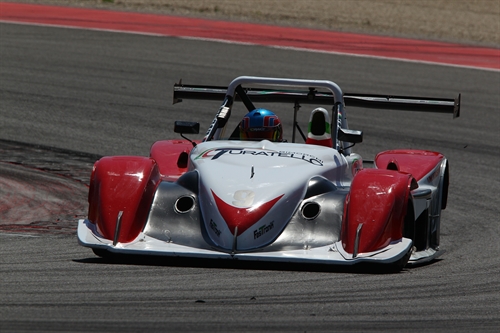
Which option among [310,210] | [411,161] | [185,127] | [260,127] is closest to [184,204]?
[310,210]

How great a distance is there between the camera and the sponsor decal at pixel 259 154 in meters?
8.02

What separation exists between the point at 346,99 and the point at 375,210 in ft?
9.42

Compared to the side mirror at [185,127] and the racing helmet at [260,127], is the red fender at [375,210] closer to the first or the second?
the racing helmet at [260,127]

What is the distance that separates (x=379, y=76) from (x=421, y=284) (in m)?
13.2

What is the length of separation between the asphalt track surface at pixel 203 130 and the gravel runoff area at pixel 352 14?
14.9 feet

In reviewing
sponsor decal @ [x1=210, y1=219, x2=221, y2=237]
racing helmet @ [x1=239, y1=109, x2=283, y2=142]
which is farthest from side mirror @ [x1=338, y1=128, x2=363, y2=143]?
sponsor decal @ [x1=210, y1=219, x2=221, y2=237]

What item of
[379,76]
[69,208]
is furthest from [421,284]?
[379,76]

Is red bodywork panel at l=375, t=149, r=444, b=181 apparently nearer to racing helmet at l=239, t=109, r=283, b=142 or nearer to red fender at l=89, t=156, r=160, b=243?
racing helmet at l=239, t=109, r=283, b=142

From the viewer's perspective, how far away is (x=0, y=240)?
8.34m

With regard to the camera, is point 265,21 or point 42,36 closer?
point 42,36

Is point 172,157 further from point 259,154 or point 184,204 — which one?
point 184,204

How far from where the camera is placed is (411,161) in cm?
937

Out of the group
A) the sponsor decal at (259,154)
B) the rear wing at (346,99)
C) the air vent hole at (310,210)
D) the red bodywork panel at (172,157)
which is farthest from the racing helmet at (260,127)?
the air vent hole at (310,210)

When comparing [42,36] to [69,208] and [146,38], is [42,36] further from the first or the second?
[69,208]
